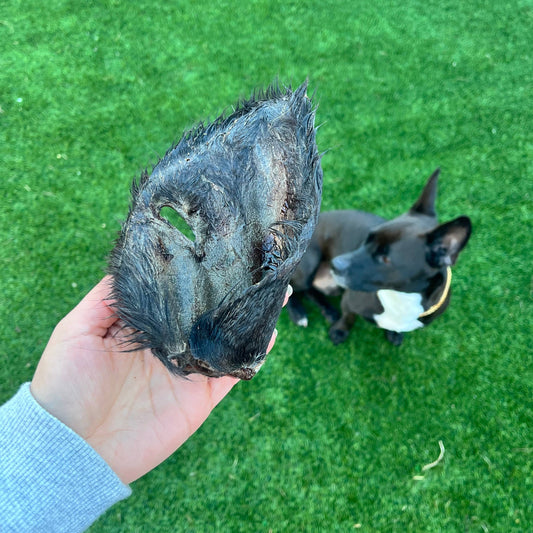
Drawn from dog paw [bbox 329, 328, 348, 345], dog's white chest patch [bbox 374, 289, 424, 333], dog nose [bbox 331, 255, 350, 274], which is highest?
dog nose [bbox 331, 255, 350, 274]

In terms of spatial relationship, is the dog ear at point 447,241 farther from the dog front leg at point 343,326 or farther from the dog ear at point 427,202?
the dog front leg at point 343,326

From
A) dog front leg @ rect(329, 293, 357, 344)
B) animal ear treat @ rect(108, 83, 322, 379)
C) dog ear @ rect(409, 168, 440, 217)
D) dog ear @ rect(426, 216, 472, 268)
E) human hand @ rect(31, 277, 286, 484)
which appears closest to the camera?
animal ear treat @ rect(108, 83, 322, 379)

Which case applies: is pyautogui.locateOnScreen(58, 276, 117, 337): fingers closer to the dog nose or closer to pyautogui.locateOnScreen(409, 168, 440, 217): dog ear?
the dog nose

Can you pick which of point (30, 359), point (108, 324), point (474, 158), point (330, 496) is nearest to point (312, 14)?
point (474, 158)

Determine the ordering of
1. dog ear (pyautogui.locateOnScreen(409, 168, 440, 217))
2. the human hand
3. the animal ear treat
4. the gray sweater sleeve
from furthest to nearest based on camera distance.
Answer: dog ear (pyautogui.locateOnScreen(409, 168, 440, 217))
the human hand
the gray sweater sleeve
the animal ear treat

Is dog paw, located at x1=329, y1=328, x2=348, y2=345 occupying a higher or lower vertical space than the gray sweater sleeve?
lower

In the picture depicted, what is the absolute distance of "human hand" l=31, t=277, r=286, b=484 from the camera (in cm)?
163

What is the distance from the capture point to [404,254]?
7.48ft

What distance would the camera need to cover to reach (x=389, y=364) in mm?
2832

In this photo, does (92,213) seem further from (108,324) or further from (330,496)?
(330,496)

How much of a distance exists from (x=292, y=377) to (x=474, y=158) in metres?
2.13

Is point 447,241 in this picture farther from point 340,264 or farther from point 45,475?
point 45,475

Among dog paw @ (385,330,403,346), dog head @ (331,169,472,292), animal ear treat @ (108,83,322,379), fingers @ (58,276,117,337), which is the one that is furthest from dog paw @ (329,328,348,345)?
animal ear treat @ (108,83,322,379)

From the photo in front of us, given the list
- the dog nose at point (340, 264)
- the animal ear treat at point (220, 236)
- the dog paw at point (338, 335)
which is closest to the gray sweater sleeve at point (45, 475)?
the animal ear treat at point (220, 236)
